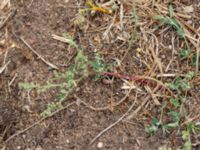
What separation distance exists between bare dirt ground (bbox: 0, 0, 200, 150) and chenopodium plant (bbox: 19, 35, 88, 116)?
0.02m

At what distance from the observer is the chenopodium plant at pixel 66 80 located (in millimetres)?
2271

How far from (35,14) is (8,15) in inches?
5.7

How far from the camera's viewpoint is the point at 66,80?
7.65 ft

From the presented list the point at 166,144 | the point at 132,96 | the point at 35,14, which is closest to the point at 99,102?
the point at 132,96

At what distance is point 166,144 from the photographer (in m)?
2.23

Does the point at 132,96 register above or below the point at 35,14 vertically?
below

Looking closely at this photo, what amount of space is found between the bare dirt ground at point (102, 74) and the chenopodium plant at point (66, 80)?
0.02m

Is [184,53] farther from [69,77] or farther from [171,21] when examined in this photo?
[69,77]

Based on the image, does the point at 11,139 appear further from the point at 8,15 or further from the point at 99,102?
the point at 8,15

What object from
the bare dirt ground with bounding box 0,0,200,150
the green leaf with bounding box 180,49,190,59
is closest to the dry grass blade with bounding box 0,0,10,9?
the bare dirt ground with bounding box 0,0,200,150

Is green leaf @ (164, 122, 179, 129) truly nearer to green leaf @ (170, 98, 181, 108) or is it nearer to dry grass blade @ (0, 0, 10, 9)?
green leaf @ (170, 98, 181, 108)

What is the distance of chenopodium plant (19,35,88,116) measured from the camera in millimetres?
2271

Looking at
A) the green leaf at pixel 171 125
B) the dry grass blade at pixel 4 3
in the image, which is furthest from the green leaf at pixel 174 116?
the dry grass blade at pixel 4 3

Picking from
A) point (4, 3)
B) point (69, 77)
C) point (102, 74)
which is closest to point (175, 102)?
point (102, 74)
